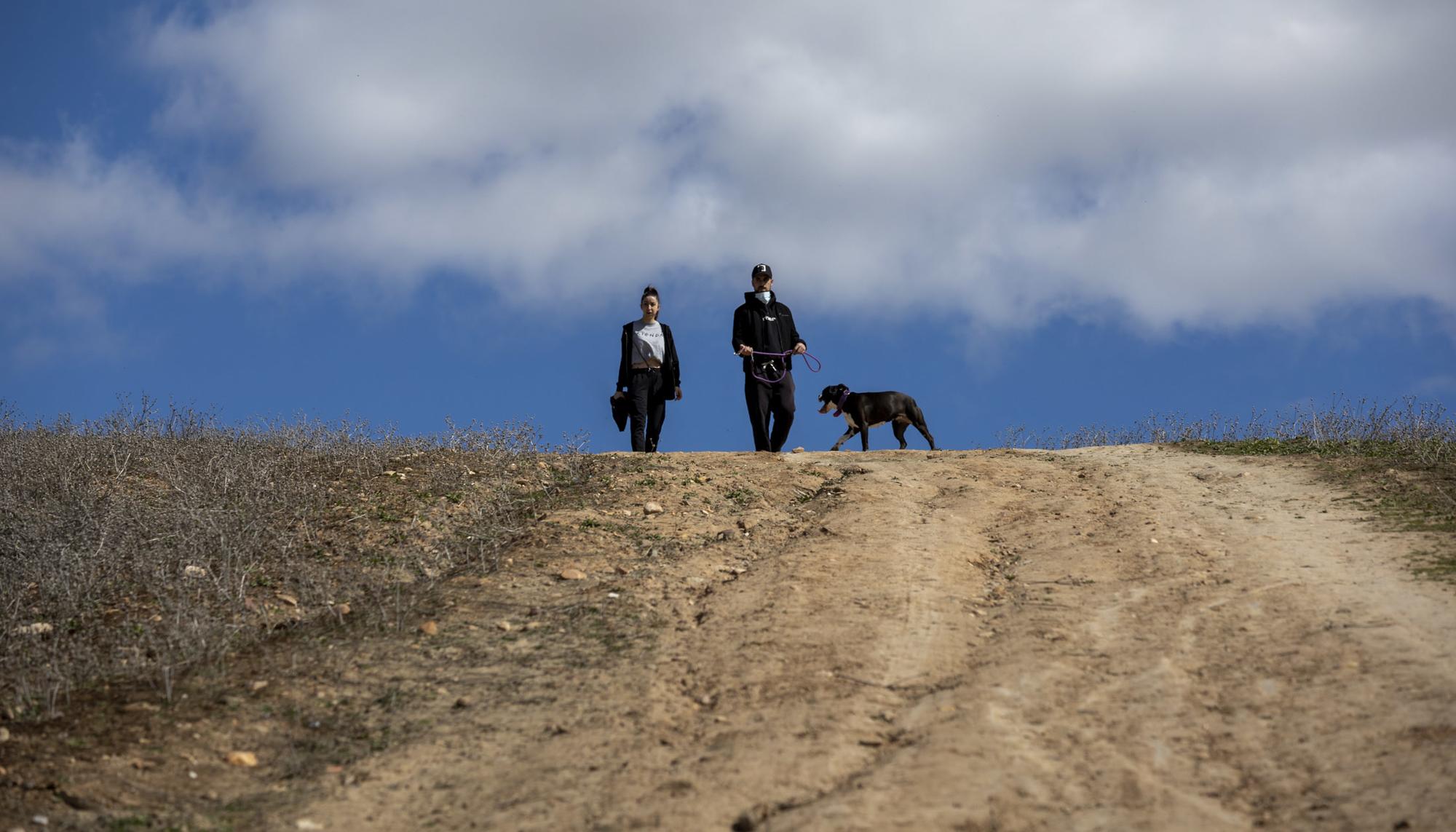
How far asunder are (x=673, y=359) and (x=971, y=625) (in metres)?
6.06

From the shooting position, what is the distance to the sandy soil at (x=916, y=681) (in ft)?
15.4

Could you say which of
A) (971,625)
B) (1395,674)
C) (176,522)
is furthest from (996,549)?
(176,522)

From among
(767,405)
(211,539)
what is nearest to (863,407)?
(767,405)

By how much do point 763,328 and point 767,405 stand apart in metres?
0.83

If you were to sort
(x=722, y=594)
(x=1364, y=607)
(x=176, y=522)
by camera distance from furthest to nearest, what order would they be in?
(x=176, y=522) < (x=722, y=594) < (x=1364, y=607)

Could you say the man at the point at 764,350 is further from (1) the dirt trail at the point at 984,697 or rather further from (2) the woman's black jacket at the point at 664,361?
(1) the dirt trail at the point at 984,697

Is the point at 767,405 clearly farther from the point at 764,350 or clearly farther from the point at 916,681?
the point at 916,681

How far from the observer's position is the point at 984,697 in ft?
18.2

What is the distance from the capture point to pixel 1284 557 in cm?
780

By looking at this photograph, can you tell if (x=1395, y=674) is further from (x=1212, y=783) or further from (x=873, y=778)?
(x=873, y=778)

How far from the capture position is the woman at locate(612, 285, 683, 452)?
1202 centimetres

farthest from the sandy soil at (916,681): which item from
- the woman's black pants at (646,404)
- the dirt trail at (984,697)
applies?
the woman's black pants at (646,404)

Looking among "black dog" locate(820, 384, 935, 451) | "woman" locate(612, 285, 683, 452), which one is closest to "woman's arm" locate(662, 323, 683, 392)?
"woman" locate(612, 285, 683, 452)

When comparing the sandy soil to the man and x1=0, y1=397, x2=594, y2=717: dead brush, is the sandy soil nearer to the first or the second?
x1=0, y1=397, x2=594, y2=717: dead brush
